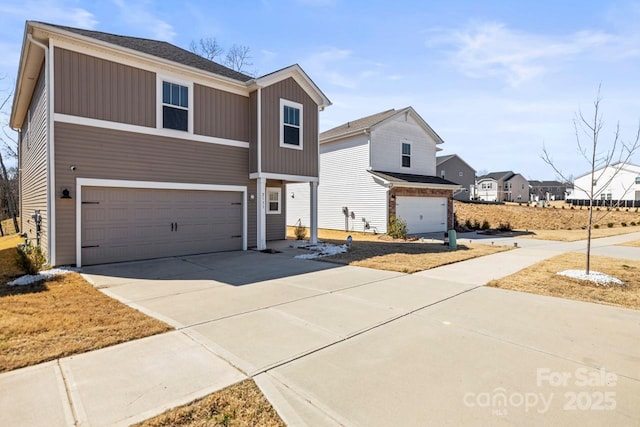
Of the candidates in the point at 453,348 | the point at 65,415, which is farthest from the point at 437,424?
the point at 65,415

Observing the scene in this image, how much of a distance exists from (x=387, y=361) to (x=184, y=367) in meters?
2.14

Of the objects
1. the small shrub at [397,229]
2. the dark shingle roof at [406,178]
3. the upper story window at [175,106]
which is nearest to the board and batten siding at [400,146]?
the dark shingle roof at [406,178]

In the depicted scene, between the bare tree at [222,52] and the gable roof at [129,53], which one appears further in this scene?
the bare tree at [222,52]

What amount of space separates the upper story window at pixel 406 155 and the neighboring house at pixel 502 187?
149 ft

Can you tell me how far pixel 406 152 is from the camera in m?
20.3

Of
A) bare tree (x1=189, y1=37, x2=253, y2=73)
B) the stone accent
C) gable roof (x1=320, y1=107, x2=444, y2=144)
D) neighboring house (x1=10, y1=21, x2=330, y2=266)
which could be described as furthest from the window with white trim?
bare tree (x1=189, y1=37, x2=253, y2=73)

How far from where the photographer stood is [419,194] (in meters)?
19.1

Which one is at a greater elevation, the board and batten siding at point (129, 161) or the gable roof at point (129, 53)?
the gable roof at point (129, 53)

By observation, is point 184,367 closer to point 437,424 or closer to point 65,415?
point 65,415

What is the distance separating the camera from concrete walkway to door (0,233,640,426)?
2.85 meters

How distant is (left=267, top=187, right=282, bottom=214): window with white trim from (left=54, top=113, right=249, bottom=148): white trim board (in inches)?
128

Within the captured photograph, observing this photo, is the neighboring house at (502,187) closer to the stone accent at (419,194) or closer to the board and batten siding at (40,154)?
the stone accent at (419,194)

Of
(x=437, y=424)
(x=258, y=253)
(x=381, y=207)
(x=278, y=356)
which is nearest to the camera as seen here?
(x=437, y=424)

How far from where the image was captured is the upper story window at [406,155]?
20131 millimetres
